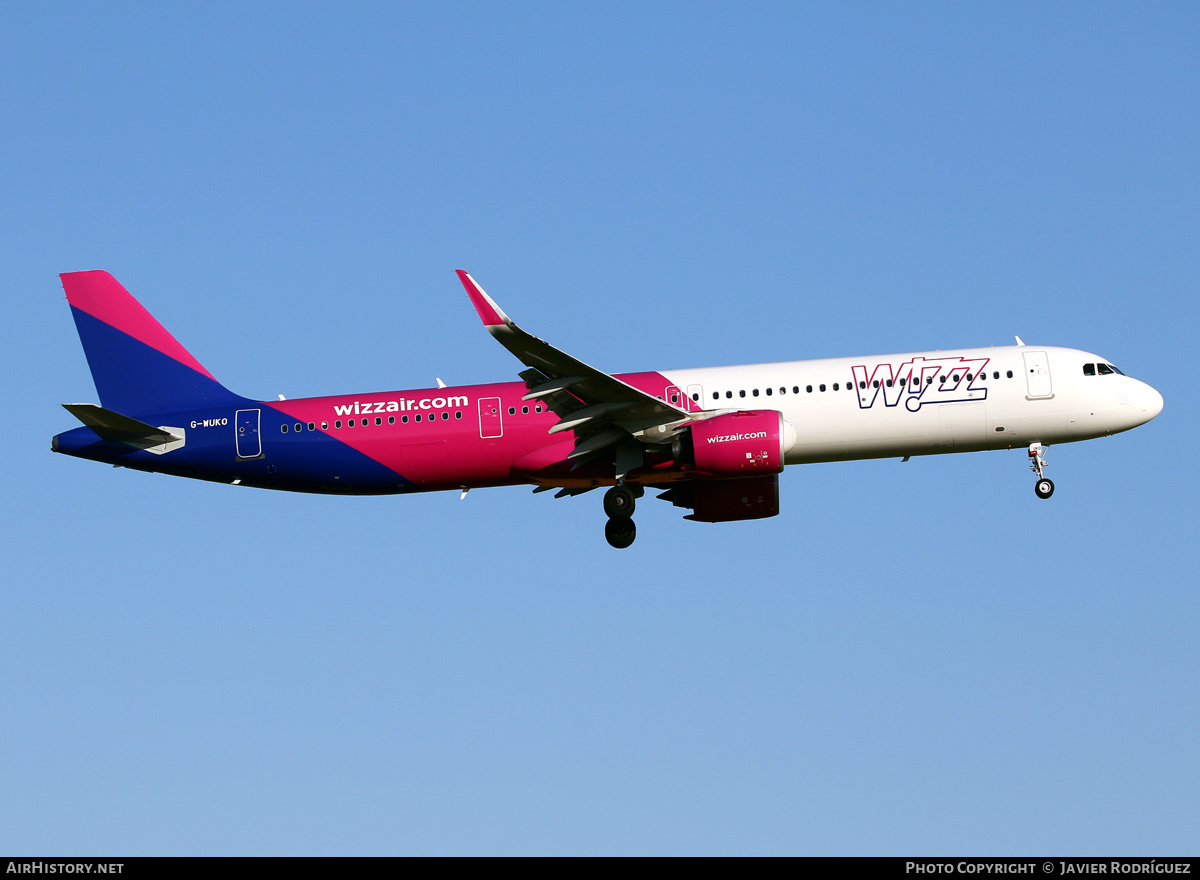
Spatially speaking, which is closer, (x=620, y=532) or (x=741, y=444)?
(x=741, y=444)

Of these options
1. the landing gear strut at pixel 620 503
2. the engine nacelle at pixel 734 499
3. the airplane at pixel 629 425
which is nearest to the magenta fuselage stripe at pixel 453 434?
the airplane at pixel 629 425

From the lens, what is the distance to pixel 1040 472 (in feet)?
124

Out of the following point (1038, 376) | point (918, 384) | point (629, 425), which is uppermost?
point (1038, 376)

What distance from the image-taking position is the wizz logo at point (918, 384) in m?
36.8

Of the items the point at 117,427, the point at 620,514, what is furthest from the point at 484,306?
the point at 117,427

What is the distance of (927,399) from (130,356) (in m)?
23.1

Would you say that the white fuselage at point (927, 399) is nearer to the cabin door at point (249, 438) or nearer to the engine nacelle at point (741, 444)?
the engine nacelle at point (741, 444)

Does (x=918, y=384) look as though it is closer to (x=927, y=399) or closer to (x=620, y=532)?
(x=927, y=399)

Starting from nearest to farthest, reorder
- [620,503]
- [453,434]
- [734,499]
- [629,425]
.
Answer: [629,425]
[453,434]
[620,503]
[734,499]

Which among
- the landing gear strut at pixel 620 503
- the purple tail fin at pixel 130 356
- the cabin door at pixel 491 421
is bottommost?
the landing gear strut at pixel 620 503

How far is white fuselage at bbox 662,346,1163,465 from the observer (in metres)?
36.7

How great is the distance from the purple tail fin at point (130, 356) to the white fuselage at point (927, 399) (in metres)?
14.4

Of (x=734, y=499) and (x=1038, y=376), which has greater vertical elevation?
(x=1038, y=376)
